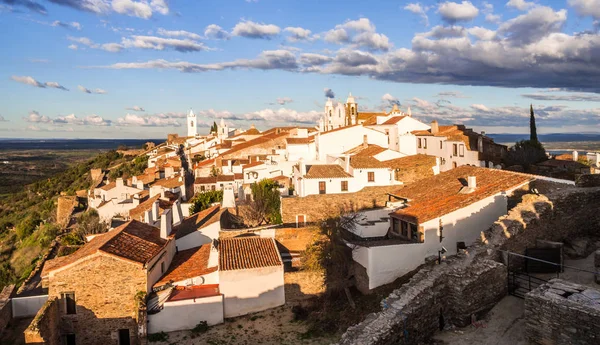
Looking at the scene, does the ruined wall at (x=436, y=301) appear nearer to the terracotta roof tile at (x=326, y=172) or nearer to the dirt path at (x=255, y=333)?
the dirt path at (x=255, y=333)

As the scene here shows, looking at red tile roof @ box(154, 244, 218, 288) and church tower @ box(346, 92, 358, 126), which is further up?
church tower @ box(346, 92, 358, 126)

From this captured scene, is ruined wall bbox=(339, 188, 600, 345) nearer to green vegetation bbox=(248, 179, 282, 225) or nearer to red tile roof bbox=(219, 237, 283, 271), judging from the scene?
red tile roof bbox=(219, 237, 283, 271)

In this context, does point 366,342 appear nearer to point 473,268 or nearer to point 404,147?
point 473,268

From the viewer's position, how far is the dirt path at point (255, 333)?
47.1 feet

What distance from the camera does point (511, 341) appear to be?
327 inches

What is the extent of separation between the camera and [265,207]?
91.2ft

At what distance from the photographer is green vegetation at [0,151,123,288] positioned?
33.6 meters

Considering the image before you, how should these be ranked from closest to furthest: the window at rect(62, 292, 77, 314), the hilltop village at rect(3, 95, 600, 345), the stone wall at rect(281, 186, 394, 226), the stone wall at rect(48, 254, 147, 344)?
the hilltop village at rect(3, 95, 600, 345) < the stone wall at rect(48, 254, 147, 344) < the window at rect(62, 292, 77, 314) < the stone wall at rect(281, 186, 394, 226)

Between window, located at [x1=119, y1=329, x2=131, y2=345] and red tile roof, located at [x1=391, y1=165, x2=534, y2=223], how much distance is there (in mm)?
11274

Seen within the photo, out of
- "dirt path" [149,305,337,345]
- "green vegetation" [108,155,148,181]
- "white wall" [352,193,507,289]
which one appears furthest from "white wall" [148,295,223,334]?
"green vegetation" [108,155,148,181]

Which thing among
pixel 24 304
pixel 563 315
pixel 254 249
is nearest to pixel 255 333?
pixel 254 249

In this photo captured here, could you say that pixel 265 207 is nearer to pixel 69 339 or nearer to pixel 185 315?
pixel 185 315

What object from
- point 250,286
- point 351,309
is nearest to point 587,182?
point 351,309

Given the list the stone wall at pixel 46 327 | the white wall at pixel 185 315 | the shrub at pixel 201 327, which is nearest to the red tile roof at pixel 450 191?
the white wall at pixel 185 315
